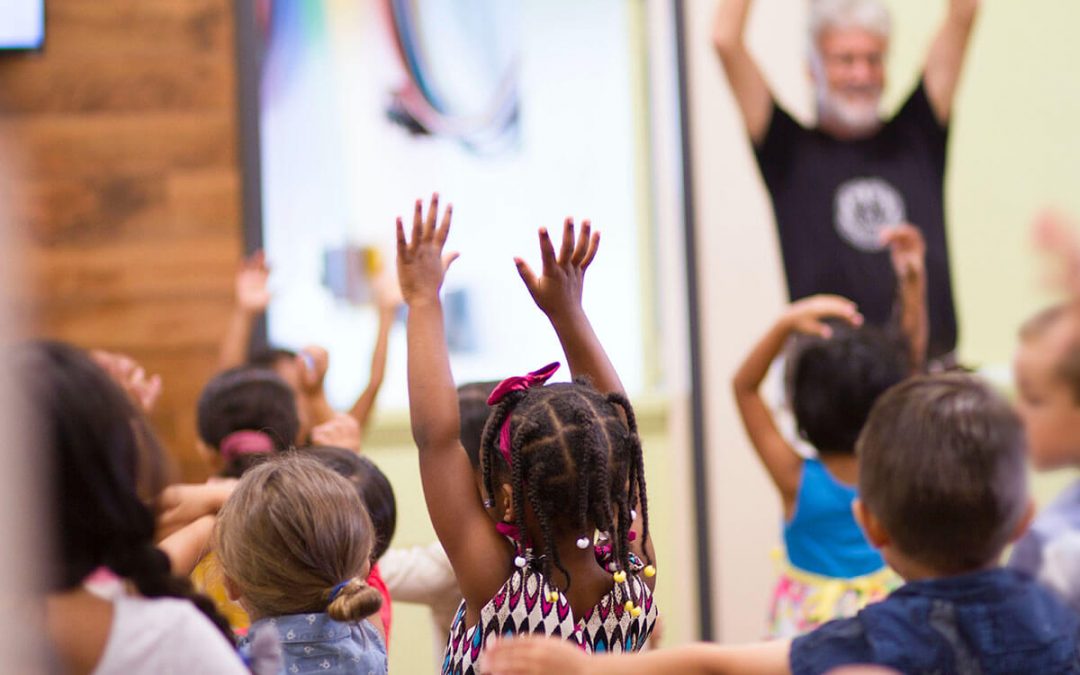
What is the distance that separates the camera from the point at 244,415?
205 centimetres

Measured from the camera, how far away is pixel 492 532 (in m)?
1.37

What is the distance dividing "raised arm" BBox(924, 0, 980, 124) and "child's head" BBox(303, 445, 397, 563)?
1.87 metres

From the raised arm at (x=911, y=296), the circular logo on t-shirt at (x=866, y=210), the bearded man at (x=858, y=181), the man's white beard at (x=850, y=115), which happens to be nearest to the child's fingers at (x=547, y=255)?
the raised arm at (x=911, y=296)

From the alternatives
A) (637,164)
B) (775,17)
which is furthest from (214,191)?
(775,17)

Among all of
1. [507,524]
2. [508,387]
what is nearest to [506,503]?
[507,524]

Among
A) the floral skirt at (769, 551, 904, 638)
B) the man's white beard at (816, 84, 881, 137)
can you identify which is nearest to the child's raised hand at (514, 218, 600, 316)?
the floral skirt at (769, 551, 904, 638)

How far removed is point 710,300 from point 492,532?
78.7 inches

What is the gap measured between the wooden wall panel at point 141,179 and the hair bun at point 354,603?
1885 millimetres

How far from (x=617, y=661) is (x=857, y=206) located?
228 cm

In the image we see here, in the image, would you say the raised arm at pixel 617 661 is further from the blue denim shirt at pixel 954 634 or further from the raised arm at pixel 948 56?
the raised arm at pixel 948 56

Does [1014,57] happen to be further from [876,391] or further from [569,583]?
[569,583]

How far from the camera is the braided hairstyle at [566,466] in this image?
1.31 meters

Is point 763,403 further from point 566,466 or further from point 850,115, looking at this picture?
point 850,115

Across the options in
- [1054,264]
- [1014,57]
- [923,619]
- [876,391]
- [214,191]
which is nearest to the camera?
[923,619]
